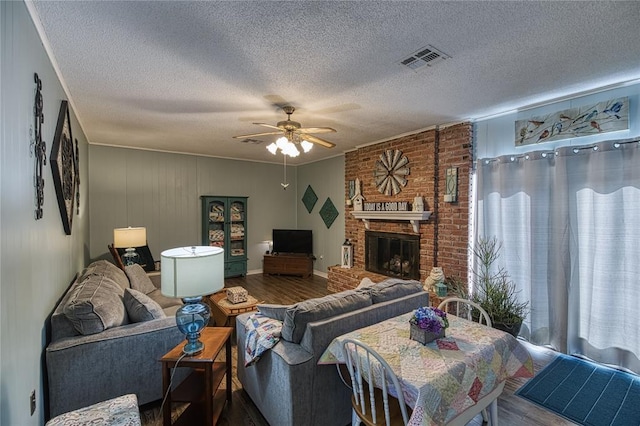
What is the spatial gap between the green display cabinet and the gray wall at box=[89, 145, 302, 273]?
23cm

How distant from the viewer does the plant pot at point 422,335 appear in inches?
68.4

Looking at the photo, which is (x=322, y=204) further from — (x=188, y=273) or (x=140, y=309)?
(x=188, y=273)

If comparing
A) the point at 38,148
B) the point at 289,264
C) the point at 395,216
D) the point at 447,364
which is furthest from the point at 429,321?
the point at 289,264

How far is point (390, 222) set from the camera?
469 centimetres

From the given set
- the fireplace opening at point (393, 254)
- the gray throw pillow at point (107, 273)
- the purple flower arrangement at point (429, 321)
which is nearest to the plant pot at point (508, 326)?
the fireplace opening at point (393, 254)

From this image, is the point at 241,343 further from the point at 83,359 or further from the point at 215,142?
the point at 215,142

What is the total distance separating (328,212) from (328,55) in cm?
429

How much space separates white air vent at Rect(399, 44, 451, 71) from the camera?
2065mm

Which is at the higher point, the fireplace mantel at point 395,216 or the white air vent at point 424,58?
the white air vent at point 424,58

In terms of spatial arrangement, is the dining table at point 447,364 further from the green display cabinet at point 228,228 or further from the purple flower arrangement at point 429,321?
the green display cabinet at point 228,228

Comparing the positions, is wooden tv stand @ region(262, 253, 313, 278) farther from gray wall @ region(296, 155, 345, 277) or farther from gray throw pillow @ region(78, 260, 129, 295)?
gray throw pillow @ region(78, 260, 129, 295)

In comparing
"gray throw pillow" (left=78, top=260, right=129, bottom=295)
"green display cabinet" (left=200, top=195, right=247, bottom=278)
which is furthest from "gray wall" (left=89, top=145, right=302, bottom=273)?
"gray throw pillow" (left=78, top=260, right=129, bottom=295)

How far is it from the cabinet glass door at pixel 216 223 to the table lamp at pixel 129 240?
1677mm

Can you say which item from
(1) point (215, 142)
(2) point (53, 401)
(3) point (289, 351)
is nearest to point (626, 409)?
(3) point (289, 351)
